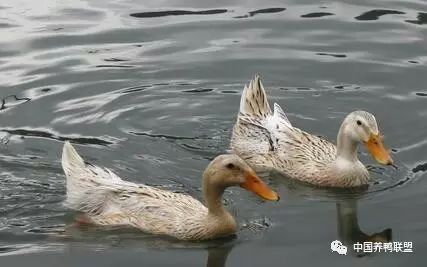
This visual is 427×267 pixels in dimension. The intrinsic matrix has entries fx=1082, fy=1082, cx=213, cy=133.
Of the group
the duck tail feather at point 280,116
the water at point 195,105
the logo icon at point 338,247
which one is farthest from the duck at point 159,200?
the duck tail feather at point 280,116

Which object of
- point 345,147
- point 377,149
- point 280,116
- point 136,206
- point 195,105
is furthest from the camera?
point 195,105

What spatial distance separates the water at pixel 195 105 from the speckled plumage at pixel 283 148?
8.4 inches

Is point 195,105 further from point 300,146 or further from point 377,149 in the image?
point 377,149

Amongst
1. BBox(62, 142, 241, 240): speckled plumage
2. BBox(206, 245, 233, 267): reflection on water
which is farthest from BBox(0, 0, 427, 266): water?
BBox(62, 142, 241, 240): speckled plumage

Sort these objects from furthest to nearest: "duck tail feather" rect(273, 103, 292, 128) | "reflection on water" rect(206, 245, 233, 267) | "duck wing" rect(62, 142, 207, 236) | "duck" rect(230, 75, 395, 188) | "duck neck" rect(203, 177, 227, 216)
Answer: "duck tail feather" rect(273, 103, 292, 128)
"duck" rect(230, 75, 395, 188)
"duck wing" rect(62, 142, 207, 236)
"duck neck" rect(203, 177, 227, 216)
"reflection on water" rect(206, 245, 233, 267)

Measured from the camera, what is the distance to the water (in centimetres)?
1107

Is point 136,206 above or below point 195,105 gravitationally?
below

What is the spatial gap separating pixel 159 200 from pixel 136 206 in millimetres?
250

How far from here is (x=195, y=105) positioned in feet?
48.6

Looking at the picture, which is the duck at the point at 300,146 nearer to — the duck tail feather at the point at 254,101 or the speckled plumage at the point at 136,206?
the duck tail feather at the point at 254,101

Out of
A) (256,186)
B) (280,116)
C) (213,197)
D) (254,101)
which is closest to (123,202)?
(213,197)

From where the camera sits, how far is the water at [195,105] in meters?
11.1

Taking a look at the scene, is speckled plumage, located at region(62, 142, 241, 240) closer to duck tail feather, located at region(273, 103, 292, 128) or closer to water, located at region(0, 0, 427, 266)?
water, located at region(0, 0, 427, 266)

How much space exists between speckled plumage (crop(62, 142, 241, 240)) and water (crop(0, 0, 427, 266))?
16 cm
